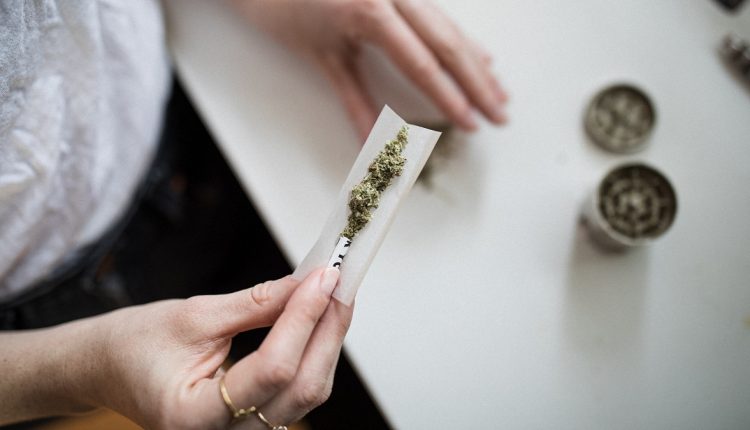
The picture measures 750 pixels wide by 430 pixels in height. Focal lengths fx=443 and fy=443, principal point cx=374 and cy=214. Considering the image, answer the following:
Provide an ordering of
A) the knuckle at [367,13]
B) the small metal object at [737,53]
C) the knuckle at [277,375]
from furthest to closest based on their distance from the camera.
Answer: the small metal object at [737,53] < the knuckle at [367,13] < the knuckle at [277,375]

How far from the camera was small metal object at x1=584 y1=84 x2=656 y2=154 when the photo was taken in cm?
75

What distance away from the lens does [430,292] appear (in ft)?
2.26

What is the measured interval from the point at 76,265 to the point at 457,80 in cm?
67

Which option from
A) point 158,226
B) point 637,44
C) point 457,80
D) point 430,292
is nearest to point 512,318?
point 430,292

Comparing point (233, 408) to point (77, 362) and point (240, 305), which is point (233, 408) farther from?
point (77, 362)

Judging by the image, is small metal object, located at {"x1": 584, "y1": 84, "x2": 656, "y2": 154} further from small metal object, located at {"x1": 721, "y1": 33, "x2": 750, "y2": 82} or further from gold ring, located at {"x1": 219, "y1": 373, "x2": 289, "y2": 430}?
gold ring, located at {"x1": 219, "y1": 373, "x2": 289, "y2": 430}

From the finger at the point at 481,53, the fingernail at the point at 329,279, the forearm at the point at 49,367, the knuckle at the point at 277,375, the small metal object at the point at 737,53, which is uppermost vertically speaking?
the small metal object at the point at 737,53

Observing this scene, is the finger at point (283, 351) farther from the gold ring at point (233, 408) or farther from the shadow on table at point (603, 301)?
the shadow on table at point (603, 301)

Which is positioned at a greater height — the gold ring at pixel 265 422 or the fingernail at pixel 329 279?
the fingernail at pixel 329 279

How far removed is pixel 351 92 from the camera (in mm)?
720

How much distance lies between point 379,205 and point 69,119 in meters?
0.43

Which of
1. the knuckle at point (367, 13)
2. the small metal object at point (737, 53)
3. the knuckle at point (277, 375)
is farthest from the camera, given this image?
the small metal object at point (737, 53)

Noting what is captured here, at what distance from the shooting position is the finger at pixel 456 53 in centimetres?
68

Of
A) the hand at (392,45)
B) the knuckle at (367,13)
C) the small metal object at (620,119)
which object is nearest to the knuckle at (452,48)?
the hand at (392,45)
